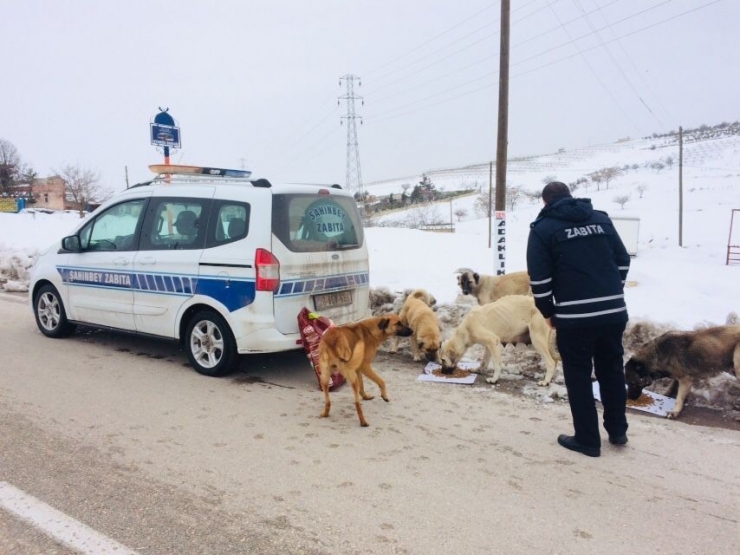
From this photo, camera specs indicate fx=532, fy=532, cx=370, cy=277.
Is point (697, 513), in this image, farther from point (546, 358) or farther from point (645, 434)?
point (546, 358)

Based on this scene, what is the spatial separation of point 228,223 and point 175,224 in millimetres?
870

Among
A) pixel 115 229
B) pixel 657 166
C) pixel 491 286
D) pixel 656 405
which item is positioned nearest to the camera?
pixel 656 405

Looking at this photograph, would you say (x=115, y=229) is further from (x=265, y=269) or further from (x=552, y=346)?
(x=552, y=346)

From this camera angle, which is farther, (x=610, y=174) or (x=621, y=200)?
(x=610, y=174)

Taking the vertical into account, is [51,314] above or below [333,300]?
below

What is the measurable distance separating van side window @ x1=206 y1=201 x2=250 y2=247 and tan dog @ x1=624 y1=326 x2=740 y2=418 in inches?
154

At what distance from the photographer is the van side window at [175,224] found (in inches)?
222

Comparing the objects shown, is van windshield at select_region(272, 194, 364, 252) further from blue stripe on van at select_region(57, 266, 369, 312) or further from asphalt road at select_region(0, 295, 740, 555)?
asphalt road at select_region(0, 295, 740, 555)

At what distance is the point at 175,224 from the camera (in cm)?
591

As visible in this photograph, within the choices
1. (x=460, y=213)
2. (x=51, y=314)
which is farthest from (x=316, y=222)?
(x=460, y=213)

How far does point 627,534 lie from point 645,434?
1647mm

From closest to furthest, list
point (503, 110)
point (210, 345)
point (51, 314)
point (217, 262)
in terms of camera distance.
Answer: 1. point (217, 262)
2. point (210, 345)
3. point (51, 314)
4. point (503, 110)

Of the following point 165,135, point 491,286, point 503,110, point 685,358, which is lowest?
point 685,358

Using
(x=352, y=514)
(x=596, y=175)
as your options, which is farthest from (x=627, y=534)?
(x=596, y=175)
